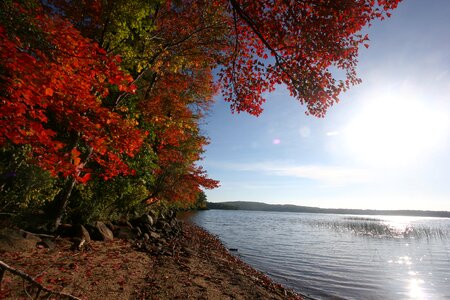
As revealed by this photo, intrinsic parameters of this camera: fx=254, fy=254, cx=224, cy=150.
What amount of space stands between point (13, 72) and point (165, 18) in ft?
30.3

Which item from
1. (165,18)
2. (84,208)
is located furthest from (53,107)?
(165,18)

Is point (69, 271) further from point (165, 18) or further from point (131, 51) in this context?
point (165, 18)

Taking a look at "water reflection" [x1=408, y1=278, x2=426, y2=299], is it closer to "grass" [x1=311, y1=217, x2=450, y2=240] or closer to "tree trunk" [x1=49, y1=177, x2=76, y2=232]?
"tree trunk" [x1=49, y1=177, x2=76, y2=232]

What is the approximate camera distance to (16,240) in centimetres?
822

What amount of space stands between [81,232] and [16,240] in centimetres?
275

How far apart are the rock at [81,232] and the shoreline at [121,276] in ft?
1.20

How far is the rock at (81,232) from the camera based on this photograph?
35.1 feet

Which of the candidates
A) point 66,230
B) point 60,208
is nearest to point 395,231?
point 66,230

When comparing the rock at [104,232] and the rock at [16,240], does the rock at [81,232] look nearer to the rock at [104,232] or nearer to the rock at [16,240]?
the rock at [104,232]

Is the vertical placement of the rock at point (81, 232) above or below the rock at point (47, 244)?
above

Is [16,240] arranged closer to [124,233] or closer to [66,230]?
[66,230]

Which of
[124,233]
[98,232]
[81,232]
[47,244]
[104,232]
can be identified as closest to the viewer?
[47,244]

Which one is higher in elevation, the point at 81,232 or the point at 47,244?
the point at 81,232

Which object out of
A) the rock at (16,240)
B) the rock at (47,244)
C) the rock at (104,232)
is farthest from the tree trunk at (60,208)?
the rock at (104,232)
